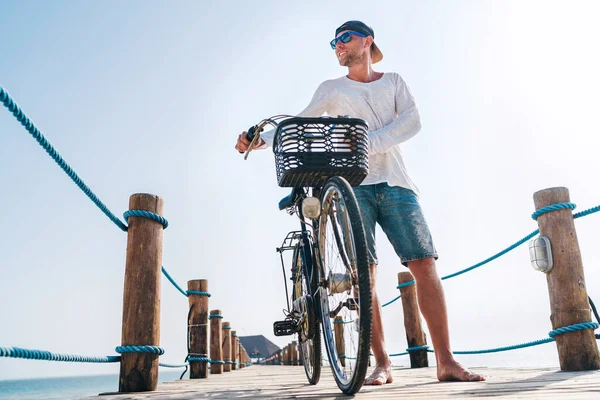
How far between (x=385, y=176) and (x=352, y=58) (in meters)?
0.80

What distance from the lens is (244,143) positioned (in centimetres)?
280

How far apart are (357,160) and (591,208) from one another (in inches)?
74.5

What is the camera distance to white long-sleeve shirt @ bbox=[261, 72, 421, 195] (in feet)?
9.45

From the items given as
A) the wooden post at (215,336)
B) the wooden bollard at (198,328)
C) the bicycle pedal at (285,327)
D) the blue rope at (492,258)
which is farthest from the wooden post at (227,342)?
the bicycle pedal at (285,327)

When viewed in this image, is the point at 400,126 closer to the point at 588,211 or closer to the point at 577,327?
the point at 588,211

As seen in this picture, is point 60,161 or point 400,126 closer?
point 60,161

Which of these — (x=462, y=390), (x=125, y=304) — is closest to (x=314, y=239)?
(x=462, y=390)

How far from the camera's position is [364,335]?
1752 mm

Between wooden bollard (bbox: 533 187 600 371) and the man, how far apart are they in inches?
33.8

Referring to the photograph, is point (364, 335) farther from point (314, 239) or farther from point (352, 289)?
point (314, 239)

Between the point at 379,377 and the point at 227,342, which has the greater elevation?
the point at 227,342

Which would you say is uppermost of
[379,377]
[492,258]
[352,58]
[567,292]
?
[352,58]

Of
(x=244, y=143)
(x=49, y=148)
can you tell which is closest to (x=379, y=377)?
(x=244, y=143)

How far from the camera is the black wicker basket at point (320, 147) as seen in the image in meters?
2.18
